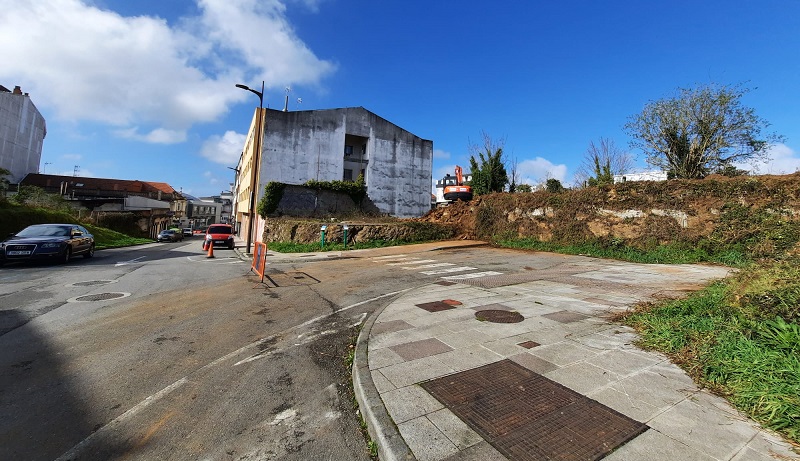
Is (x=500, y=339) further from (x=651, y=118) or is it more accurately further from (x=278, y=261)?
(x=651, y=118)

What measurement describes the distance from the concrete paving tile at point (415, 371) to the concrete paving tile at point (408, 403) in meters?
0.15

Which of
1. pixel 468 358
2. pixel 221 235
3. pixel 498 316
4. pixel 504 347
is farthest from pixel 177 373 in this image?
pixel 221 235

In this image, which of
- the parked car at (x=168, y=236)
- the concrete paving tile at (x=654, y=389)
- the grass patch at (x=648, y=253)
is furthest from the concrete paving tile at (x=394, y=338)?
the parked car at (x=168, y=236)

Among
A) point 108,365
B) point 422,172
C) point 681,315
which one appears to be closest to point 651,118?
point 422,172

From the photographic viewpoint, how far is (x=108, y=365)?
393 cm

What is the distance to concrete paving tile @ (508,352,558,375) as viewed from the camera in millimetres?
3619

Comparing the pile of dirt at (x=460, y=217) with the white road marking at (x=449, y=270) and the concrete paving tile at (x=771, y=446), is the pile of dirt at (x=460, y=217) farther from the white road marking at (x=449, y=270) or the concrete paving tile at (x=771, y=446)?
the concrete paving tile at (x=771, y=446)

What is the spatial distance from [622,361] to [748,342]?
111 centimetres

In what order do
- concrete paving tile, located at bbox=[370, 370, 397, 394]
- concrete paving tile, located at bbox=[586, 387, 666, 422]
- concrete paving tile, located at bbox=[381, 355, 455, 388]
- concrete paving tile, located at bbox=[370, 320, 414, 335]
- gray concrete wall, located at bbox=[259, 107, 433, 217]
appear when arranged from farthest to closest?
gray concrete wall, located at bbox=[259, 107, 433, 217] → concrete paving tile, located at bbox=[370, 320, 414, 335] → concrete paving tile, located at bbox=[381, 355, 455, 388] → concrete paving tile, located at bbox=[370, 370, 397, 394] → concrete paving tile, located at bbox=[586, 387, 666, 422]

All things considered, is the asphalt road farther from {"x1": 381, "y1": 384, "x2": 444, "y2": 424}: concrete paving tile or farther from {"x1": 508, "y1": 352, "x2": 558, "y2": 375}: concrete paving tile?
{"x1": 508, "y1": 352, "x2": 558, "y2": 375}: concrete paving tile

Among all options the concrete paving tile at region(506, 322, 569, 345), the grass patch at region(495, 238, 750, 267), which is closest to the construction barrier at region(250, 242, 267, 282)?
the concrete paving tile at region(506, 322, 569, 345)

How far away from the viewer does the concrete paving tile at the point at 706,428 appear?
232cm

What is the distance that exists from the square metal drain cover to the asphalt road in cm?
95

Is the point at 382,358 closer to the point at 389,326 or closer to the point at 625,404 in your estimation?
the point at 389,326
